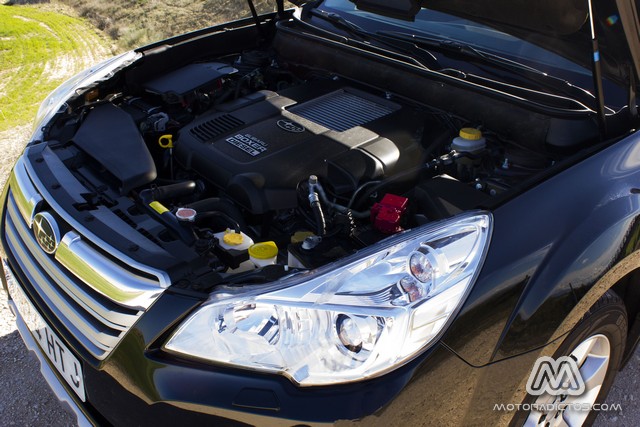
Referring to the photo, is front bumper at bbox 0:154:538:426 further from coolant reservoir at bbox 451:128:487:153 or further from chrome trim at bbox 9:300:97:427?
coolant reservoir at bbox 451:128:487:153

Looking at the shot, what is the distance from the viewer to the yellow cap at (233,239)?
1869 millimetres

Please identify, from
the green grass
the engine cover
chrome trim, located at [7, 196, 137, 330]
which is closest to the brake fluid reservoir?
the engine cover

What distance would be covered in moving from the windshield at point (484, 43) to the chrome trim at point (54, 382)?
1.91 metres

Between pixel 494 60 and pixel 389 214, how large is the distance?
3.12ft

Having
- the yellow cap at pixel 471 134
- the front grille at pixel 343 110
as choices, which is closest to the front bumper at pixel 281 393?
the yellow cap at pixel 471 134

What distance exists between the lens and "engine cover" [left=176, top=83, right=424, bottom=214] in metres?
2.18

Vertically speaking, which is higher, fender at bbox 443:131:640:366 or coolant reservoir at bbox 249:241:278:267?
fender at bbox 443:131:640:366

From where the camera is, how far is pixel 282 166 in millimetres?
2229

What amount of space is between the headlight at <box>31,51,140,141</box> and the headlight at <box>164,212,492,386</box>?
4.94 ft

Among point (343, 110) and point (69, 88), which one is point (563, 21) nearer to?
point (343, 110)

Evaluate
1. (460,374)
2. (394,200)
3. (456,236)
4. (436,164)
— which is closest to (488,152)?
(436,164)

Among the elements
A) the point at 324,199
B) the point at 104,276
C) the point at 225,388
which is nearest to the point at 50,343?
the point at 104,276

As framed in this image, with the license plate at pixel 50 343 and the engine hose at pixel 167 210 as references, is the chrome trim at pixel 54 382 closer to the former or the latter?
the license plate at pixel 50 343

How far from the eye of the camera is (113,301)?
1614mm
